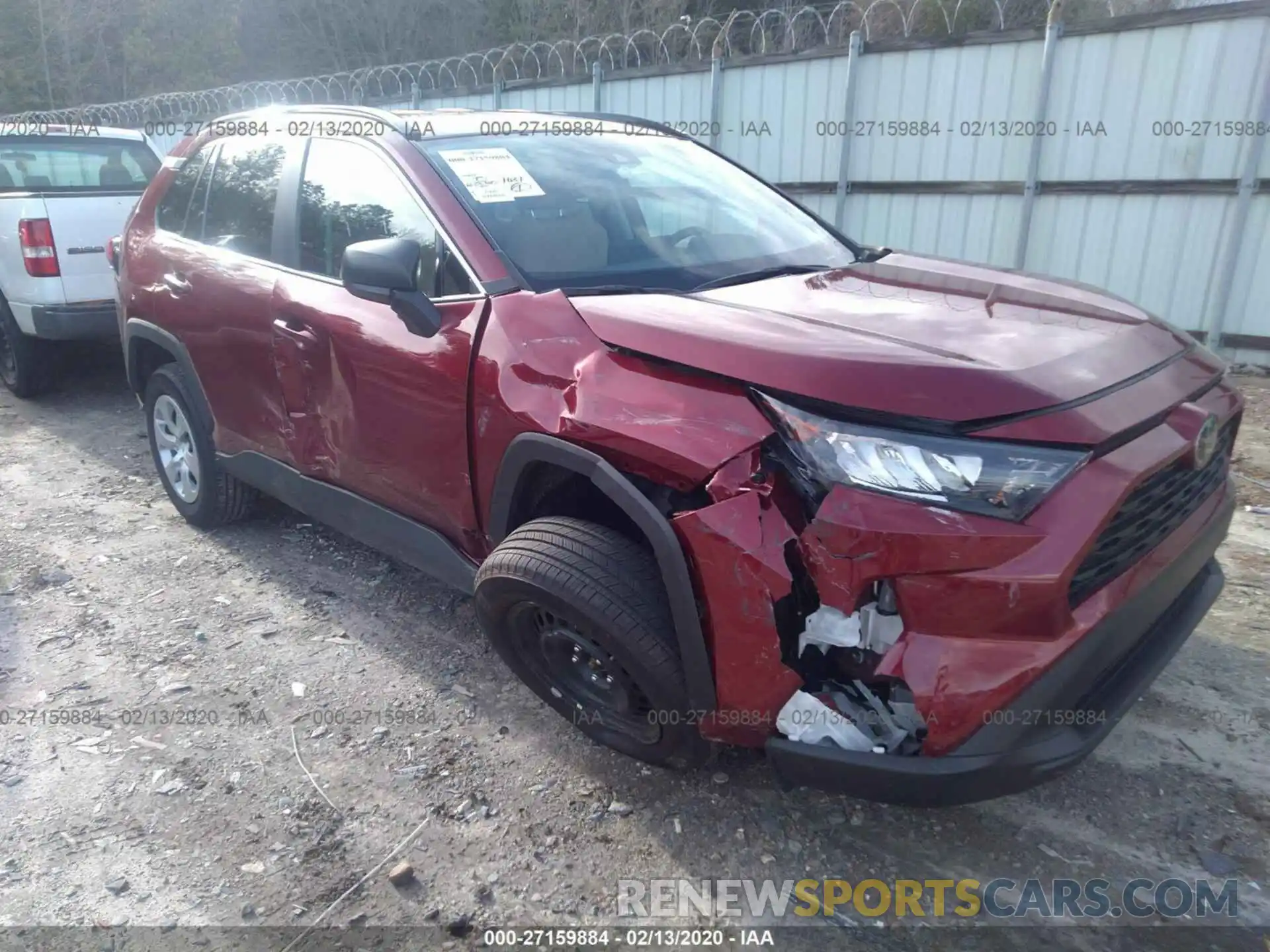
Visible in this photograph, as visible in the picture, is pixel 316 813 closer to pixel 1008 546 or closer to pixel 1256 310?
pixel 1008 546

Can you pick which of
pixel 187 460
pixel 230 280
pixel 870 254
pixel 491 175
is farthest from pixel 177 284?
pixel 870 254

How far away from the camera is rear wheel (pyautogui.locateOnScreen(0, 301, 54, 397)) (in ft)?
20.5

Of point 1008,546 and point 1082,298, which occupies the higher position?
point 1082,298

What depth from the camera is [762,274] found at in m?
2.82

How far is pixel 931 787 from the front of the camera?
1844 millimetres

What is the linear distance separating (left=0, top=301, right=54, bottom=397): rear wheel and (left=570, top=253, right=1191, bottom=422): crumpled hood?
564 cm

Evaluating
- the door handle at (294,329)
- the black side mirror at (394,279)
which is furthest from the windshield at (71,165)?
the black side mirror at (394,279)

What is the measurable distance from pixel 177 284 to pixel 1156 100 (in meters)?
6.56

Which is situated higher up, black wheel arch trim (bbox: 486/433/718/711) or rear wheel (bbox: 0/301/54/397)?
black wheel arch trim (bbox: 486/433/718/711)

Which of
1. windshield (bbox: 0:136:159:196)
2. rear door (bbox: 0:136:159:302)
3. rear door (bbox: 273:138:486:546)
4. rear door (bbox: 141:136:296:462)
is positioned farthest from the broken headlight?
windshield (bbox: 0:136:159:196)

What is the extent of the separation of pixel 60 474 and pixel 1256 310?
789 cm

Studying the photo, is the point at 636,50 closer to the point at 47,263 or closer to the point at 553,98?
the point at 553,98

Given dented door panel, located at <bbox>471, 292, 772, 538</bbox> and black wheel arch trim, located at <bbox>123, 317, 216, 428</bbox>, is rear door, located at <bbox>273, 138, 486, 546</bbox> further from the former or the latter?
black wheel arch trim, located at <bbox>123, 317, 216, 428</bbox>

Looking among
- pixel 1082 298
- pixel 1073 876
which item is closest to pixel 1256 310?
pixel 1082 298
